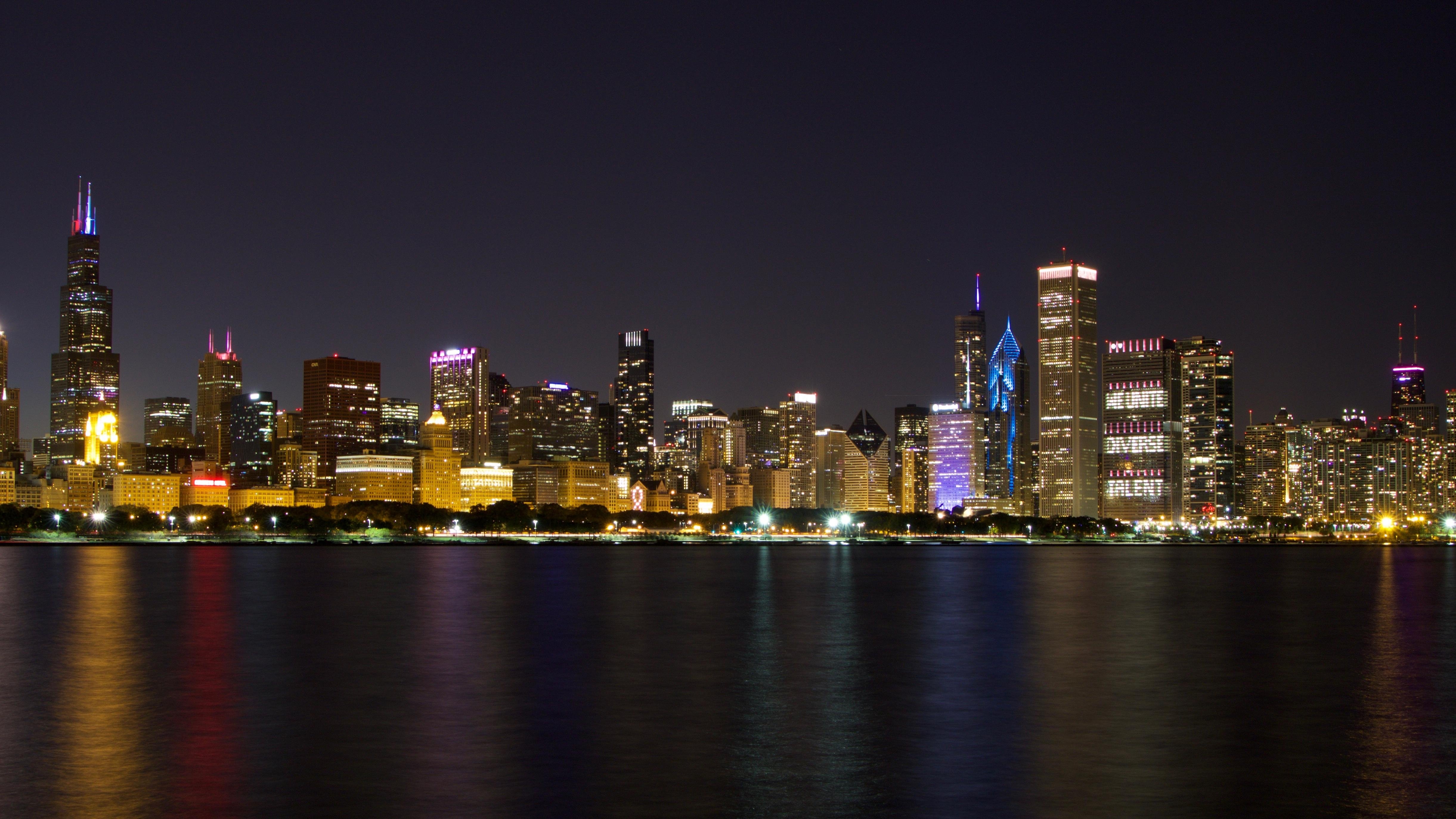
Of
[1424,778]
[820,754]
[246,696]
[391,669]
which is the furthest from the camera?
[391,669]

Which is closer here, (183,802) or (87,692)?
(183,802)

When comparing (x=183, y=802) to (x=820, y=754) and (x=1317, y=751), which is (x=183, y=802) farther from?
(x=1317, y=751)

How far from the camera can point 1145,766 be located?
2553 cm

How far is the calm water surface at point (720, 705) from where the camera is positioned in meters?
22.9

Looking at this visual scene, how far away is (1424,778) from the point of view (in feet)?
80.2

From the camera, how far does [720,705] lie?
111 ft

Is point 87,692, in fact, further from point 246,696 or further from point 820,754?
point 820,754

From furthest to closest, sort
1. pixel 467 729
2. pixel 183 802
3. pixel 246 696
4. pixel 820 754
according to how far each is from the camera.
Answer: pixel 246 696, pixel 467 729, pixel 820 754, pixel 183 802

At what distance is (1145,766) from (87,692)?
86.9 ft

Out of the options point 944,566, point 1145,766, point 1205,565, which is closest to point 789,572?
point 944,566

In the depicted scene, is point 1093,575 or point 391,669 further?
point 1093,575

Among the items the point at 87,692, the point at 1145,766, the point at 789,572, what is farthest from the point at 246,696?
the point at 789,572

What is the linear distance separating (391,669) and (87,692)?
856 cm

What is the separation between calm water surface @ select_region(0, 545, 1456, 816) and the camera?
2294cm
